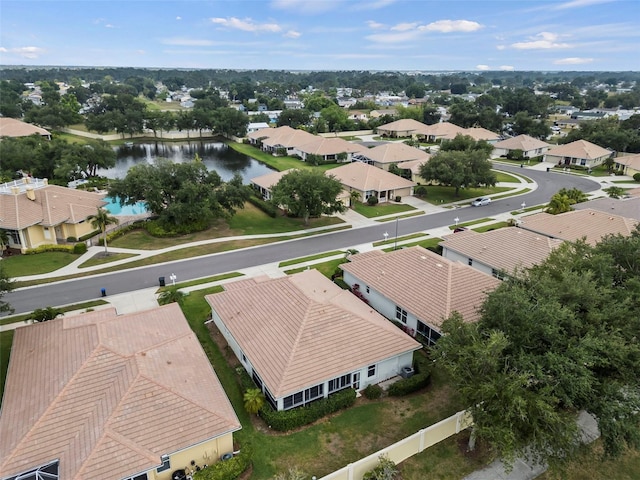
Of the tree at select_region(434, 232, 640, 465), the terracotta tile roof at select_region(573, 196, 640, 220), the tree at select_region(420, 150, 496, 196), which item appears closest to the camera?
the tree at select_region(434, 232, 640, 465)

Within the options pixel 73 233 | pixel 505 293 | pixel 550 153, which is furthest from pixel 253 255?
pixel 550 153

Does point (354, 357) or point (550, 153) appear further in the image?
point (550, 153)

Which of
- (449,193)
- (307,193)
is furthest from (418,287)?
(449,193)

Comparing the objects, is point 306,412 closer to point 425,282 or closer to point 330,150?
point 425,282

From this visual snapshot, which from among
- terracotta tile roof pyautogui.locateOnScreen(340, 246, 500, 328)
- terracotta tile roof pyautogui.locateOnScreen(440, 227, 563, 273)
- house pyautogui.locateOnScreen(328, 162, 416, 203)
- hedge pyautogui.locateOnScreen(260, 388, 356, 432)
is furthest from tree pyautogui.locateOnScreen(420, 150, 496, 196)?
hedge pyautogui.locateOnScreen(260, 388, 356, 432)

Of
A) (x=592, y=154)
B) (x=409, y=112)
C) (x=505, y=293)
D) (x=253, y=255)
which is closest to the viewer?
(x=505, y=293)

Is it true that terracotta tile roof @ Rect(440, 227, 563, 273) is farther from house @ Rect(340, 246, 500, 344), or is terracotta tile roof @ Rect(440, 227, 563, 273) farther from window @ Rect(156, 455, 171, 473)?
window @ Rect(156, 455, 171, 473)

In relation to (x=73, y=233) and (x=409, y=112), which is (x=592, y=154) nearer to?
(x=409, y=112)
